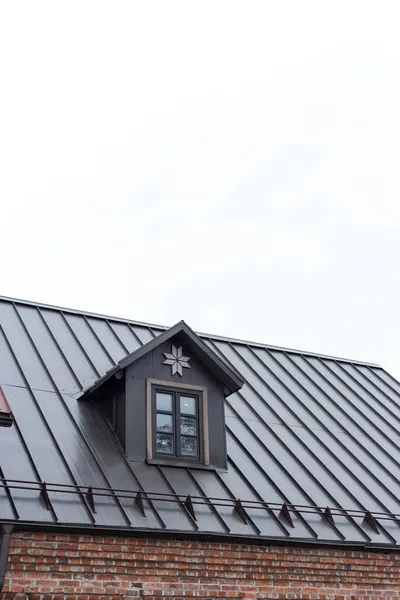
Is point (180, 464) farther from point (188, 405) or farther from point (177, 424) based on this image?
point (188, 405)

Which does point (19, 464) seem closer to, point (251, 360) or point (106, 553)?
point (106, 553)

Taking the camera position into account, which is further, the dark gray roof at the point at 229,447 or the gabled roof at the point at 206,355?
the gabled roof at the point at 206,355

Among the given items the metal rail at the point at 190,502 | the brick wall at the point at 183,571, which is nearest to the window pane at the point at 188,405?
the metal rail at the point at 190,502

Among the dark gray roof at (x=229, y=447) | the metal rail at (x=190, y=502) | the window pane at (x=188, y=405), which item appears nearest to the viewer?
the metal rail at (x=190, y=502)

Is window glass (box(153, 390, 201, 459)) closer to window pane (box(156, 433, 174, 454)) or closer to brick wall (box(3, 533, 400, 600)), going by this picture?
window pane (box(156, 433, 174, 454))

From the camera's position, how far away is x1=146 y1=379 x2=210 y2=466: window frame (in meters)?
11.5

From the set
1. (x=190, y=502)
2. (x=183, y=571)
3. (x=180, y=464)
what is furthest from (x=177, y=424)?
(x=183, y=571)

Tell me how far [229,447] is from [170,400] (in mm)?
1298

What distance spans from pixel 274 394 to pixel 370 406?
101 inches

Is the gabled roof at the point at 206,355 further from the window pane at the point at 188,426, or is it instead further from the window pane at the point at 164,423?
the window pane at the point at 164,423

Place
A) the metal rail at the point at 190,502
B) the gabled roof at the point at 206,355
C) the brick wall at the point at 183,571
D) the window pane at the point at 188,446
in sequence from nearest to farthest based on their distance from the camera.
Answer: the brick wall at the point at 183,571 < the metal rail at the point at 190,502 < the window pane at the point at 188,446 < the gabled roof at the point at 206,355

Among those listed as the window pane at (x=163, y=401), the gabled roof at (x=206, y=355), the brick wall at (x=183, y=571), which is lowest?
the brick wall at (x=183, y=571)

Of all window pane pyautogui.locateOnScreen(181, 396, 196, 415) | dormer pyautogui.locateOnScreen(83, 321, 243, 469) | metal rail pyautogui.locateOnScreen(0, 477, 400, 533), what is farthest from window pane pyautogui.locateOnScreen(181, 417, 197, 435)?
metal rail pyautogui.locateOnScreen(0, 477, 400, 533)

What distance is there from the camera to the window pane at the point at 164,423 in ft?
38.7
